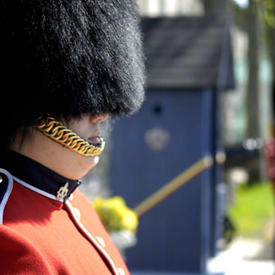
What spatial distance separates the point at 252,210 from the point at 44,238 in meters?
9.83

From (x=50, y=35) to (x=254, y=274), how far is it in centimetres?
451

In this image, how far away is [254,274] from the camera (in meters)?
6.07

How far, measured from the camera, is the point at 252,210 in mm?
11406

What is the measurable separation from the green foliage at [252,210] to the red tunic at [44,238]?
7.32 m

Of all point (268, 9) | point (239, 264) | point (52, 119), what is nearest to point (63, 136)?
point (52, 119)

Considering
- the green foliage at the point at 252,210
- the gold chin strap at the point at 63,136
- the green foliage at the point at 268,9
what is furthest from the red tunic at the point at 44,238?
the green foliage at the point at 252,210

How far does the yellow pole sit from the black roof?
0.55 m

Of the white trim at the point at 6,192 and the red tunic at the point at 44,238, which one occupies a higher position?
the white trim at the point at 6,192

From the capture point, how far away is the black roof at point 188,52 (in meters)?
5.59

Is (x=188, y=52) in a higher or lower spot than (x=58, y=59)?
lower

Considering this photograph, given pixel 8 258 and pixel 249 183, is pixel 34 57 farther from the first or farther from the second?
pixel 249 183

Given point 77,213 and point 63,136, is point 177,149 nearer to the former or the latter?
point 77,213

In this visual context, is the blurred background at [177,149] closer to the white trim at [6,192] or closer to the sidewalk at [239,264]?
the sidewalk at [239,264]

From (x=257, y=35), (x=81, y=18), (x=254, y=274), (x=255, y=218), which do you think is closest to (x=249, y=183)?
(x=257, y=35)
